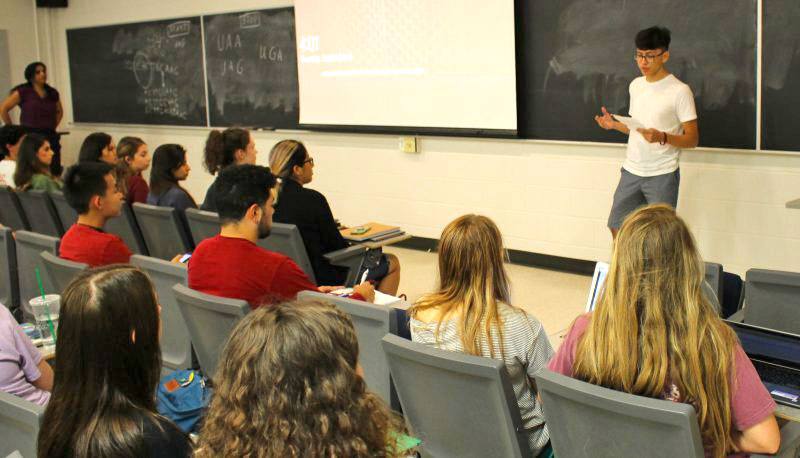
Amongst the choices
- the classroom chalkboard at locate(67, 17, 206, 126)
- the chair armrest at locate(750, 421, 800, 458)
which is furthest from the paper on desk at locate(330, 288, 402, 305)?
the classroom chalkboard at locate(67, 17, 206, 126)

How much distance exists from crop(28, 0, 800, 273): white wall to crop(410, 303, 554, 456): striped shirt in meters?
3.22

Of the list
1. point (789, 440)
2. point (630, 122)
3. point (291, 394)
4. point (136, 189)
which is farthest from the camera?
point (136, 189)

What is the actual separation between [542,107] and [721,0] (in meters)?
1.45

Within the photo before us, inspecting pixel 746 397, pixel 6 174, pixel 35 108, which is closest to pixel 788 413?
pixel 746 397

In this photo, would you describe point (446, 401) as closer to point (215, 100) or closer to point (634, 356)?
point (634, 356)

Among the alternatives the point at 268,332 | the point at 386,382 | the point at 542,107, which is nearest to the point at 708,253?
the point at 542,107

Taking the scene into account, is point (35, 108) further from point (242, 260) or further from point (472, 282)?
point (472, 282)

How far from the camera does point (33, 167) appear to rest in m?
5.81

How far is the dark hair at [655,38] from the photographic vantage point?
4934 mm

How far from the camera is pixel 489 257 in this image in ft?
8.36

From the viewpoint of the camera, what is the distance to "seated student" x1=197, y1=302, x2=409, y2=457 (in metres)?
1.32

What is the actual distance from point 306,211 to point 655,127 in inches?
85.2

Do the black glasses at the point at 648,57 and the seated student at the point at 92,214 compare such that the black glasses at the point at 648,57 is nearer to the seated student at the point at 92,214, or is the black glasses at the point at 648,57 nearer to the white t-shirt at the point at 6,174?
the seated student at the point at 92,214

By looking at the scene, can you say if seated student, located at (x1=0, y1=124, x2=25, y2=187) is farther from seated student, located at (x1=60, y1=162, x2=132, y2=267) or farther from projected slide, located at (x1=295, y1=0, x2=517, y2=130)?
seated student, located at (x1=60, y1=162, x2=132, y2=267)
